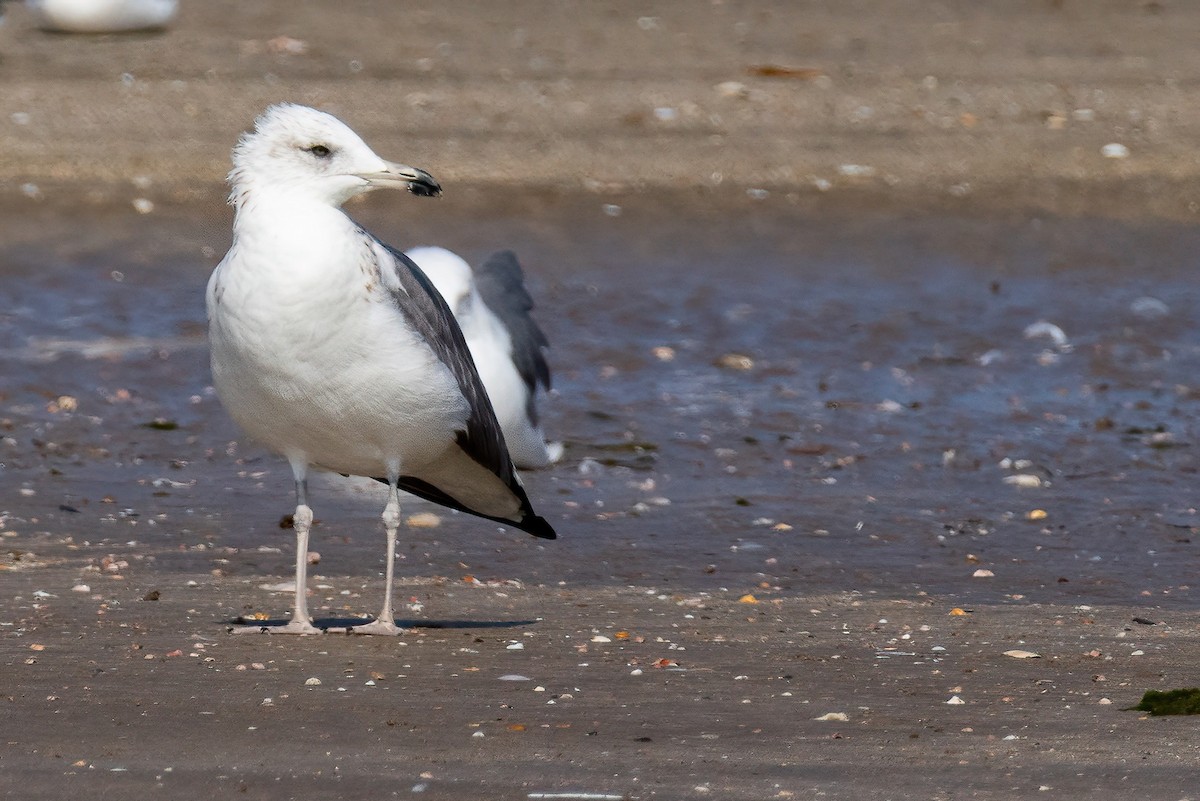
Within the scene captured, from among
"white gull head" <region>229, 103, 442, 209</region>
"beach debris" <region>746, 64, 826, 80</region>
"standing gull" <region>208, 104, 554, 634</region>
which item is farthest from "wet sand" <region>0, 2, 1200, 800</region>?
"white gull head" <region>229, 103, 442, 209</region>

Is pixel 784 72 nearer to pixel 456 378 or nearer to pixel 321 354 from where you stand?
pixel 456 378

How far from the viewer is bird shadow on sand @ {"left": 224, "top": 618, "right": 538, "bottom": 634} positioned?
221 inches

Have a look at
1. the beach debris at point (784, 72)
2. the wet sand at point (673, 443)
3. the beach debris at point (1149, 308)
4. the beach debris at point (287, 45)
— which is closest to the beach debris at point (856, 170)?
the wet sand at point (673, 443)

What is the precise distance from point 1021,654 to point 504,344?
3.08 metres

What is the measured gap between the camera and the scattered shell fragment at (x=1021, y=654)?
17.5 ft

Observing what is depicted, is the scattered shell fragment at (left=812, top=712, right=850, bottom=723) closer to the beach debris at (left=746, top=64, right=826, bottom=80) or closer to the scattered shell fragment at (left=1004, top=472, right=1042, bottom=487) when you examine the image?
the scattered shell fragment at (left=1004, top=472, right=1042, bottom=487)

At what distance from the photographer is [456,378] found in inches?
225

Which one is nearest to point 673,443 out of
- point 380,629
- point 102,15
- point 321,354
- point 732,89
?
point 380,629

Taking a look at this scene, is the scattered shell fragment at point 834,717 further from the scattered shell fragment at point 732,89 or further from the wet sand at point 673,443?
the scattered shell fragment at point 732,89

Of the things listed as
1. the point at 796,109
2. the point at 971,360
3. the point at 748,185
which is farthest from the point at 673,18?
the point at 971,360

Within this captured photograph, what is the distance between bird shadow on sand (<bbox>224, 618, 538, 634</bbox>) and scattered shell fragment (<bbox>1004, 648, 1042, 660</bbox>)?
1.30 metres

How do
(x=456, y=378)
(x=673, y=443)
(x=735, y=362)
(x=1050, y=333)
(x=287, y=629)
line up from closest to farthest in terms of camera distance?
1. (x=287, y=629)
2. (x=456, y=378)
3. (x=673, y=443)
4. (x=735, y=362)
5. (x=1050, y=333)

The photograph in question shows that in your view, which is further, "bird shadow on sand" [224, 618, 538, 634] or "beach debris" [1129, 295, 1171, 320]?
"beach debris" [1129, 295, 1171, 320]

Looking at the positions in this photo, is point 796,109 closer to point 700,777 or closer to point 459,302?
point 459,302
